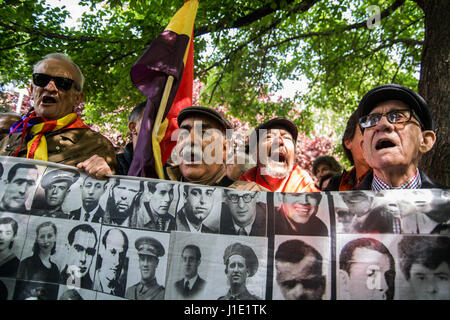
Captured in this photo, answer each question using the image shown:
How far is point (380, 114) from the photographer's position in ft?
6.18

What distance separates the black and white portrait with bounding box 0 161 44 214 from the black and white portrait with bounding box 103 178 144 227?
0.41m

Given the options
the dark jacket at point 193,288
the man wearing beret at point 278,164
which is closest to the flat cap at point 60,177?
the dark jacket at point 193,288

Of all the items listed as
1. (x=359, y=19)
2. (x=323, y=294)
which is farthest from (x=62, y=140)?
(x=359, y=19)

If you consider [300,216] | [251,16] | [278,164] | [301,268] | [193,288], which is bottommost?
[193,288]

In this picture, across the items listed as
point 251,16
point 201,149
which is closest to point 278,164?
point 201,149

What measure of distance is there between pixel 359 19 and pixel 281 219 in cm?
621

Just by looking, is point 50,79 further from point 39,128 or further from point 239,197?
point 239,197

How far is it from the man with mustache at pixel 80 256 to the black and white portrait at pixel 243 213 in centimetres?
63

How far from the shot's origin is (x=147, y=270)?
1.54 meters

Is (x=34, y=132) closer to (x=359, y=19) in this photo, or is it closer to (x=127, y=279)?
(x=127, y=279)

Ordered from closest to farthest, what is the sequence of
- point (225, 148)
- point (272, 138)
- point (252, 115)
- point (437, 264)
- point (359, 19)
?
1. point (437, 264)
2. point (225, 148)
3. point (272, 138)
4. point (359, 19)
5. point (252, 115)

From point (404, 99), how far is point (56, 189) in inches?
74.5

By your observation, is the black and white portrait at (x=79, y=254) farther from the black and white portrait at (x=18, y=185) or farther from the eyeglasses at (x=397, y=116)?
the eyeglasses at (x=397, y=116)

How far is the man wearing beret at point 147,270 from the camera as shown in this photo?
151 cm
